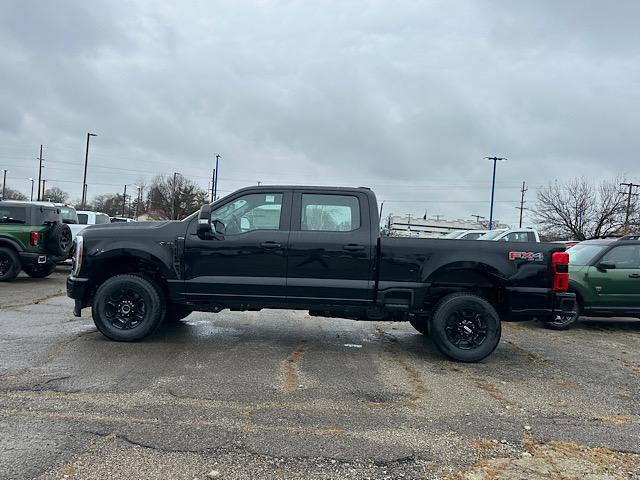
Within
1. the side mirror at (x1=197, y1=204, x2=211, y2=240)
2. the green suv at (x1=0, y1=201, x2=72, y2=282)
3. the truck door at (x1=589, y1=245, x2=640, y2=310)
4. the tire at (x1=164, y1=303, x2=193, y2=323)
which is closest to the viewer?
the side mirror at (x1=197, y1=204, x2=211, y2=240)

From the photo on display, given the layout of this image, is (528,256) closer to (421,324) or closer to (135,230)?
(421,324)

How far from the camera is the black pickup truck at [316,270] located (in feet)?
19.5

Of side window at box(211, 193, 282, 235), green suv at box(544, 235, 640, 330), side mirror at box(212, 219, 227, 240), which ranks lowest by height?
green suv at box(544, 235, 640, 330)

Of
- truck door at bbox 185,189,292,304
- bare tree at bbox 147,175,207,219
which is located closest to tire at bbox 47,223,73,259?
truck door at bbox 185,189,292,304

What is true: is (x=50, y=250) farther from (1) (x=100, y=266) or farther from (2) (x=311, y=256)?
(2) (x=311, y=256)

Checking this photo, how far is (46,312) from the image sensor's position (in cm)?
834

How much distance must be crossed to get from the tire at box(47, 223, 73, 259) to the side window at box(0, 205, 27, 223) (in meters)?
0.68

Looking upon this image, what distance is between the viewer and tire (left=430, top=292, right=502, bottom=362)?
5.95 meters

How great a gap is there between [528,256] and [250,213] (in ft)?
11.1

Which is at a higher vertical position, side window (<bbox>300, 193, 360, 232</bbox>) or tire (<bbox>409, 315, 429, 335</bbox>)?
side window (<bbox>300, 193, 360, 232</bbox>)

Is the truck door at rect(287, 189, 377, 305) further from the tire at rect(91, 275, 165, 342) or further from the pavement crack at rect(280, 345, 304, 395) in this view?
the tire at rect(91, 275, 165, 342)

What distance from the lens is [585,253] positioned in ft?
30.6

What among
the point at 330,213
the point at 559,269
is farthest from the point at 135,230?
the point at 559,269

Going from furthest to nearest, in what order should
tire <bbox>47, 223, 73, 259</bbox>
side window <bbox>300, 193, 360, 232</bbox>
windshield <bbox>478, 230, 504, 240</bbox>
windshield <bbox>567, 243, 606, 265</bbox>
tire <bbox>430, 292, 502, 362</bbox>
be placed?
windshield <bbox>478, 230, 504, 240</bbox> < tire <bbox>47, 223, 73, 259</bbox> < windshield <bbox>567, 243, 606, 265</bbox> < side window <bbox>300, 193, 360, 232</bbox> < tire <bbox>430, 292, 502, 362</bbox>
